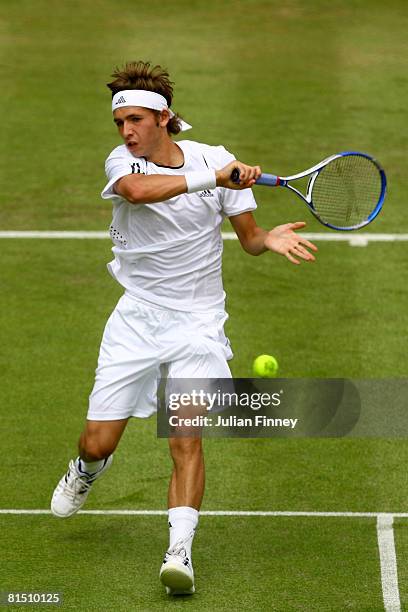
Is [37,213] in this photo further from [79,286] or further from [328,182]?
[328,182]

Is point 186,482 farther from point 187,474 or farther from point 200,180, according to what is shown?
point 200,180

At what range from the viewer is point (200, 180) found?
7.52m

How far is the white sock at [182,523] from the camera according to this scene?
7613 mm

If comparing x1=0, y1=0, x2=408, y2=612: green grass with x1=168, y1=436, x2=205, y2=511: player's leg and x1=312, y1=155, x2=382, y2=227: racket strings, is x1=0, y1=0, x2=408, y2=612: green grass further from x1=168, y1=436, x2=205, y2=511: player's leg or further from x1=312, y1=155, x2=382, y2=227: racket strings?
x1=312, y1=155, x2=382, y2=227: racket strings

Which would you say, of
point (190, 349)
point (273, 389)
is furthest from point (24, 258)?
point (190, 349)

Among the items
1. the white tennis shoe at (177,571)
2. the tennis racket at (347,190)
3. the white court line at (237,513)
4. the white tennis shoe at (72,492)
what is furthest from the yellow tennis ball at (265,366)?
the white tennis shoe at (177,571)

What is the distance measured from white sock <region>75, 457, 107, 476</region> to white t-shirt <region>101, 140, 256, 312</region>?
981mm

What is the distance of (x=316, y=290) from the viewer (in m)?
12.8

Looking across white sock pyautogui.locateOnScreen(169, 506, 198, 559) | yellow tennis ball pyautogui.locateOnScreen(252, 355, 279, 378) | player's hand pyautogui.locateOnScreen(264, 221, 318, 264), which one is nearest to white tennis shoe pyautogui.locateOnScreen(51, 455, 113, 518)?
white sock pyautogui.locateOnScreen(169, 506, 198, 559)

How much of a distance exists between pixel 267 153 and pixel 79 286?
379cm

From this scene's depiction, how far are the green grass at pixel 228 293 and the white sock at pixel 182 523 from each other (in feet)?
1.02

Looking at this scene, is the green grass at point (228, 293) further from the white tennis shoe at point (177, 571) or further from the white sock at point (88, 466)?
the white sock at point (88, 466)

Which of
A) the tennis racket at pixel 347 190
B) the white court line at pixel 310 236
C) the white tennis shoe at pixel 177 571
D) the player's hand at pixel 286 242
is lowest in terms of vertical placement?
the white tennis shoe at pixel 177 571

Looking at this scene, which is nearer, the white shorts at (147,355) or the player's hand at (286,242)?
the player's hand at (286,242)
